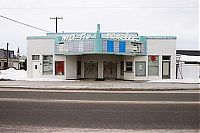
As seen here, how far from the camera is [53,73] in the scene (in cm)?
3781

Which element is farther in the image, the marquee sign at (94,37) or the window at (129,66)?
the window at (129,66)

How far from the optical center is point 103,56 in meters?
39.5

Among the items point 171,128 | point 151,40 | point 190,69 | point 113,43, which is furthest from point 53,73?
point 171,128

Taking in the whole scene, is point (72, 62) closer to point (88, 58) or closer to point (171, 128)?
point (88, 58)

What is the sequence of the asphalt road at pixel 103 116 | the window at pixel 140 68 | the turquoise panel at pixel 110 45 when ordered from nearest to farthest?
the asphalt road at pixel 103 116 < the turquoise panel at pixel 110 45 < the window at pixel 140 68

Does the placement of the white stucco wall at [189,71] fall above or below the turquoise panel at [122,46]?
below

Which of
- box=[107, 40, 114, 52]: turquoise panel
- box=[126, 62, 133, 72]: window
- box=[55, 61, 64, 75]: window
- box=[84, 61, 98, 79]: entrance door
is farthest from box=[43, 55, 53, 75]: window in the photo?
box=[126, 62, 133, 72]: window

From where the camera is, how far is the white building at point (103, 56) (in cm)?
3525

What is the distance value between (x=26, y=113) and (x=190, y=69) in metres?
35.2

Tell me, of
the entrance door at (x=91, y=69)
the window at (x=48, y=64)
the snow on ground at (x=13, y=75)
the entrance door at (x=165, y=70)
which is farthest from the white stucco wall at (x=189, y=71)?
the snow on ground at (x=13, y=75)

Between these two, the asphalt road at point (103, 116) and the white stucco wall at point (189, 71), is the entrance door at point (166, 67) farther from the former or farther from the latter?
the asphalt road at point (103, 116)

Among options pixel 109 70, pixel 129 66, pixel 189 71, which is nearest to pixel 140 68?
pixel 129 66

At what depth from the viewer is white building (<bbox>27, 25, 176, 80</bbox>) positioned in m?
35.2

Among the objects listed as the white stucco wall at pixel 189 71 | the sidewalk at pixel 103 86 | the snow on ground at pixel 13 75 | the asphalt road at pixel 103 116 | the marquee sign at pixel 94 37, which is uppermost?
the marquee sign at pixel 94 37
